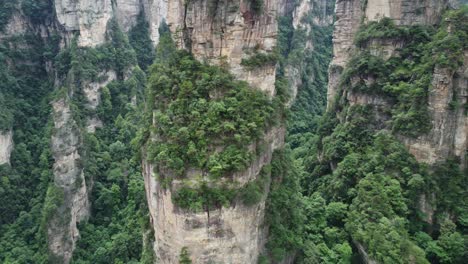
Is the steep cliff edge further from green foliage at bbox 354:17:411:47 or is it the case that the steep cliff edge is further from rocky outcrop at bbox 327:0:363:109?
rocky outcrop at bbox 327:0:363:109

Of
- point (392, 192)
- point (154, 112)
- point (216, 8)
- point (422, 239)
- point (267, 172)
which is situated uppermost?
point (216, 8)

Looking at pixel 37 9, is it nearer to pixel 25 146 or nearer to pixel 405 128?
pixel 25 146

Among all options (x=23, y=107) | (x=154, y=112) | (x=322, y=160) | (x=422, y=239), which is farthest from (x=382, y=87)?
(x=23, y=107)

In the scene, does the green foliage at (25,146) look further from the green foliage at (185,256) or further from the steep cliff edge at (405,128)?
the steep cliff edge at (405,128)

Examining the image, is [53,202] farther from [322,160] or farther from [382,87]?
[382,87]

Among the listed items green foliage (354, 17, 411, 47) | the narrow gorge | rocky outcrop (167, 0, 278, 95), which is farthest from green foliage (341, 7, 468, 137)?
rocky outcrop (167, 0, 278, 95)

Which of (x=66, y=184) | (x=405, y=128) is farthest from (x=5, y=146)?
(x=405, y=128)

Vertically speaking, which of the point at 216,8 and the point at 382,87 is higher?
the point at 216,8
